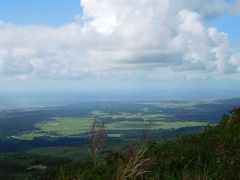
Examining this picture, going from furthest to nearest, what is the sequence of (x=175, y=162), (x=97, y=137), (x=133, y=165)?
(x=175, y=162) < (x=97, y=137) < (x=133, y=165)

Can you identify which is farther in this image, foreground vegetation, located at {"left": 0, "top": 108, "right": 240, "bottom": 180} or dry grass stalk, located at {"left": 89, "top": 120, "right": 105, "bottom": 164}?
foreground vegetation, located at {"left": 0, "top": 108, "right": 240, "bottom": 180}

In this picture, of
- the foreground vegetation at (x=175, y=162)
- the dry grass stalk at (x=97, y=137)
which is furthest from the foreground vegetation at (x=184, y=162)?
the dry grass stalk at (x=97, y=137)

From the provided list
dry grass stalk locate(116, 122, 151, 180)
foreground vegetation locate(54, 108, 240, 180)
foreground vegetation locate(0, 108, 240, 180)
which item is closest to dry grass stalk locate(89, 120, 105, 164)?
foreground vegetation locate(0, 108, 240, 180)

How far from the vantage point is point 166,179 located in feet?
26.9

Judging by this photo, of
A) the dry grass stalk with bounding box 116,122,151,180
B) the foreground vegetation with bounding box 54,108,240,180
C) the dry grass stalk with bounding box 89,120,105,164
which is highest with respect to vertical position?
the dry grass stalk with bounding box 89,120,105,164

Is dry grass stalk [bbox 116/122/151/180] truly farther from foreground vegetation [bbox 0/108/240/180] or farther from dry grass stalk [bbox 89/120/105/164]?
dry grass stalk [bbox 89/120/105/164]

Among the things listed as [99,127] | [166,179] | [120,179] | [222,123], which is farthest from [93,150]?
[222,123]

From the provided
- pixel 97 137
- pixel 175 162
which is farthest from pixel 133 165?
pixel 175 162

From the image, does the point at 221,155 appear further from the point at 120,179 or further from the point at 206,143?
the point at 120,179

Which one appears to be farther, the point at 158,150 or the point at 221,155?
the point at 158,150

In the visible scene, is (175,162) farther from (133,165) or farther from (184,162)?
(133,165)

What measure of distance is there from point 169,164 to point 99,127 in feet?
17.4

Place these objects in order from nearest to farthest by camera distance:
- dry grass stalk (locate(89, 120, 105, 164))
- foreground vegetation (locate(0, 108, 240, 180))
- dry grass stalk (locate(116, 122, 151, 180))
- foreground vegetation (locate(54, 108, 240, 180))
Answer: dry grass stalk (locate(116, 122, 151, 180)), dry grass stalk (locate(89, 120, 105, 164)), foreground vegetation (locate(0, 108, 240, 180)), foreground vegetation (locate(54, 108, 240, 180))

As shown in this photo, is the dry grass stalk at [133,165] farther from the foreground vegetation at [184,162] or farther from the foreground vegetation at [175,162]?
the foreground vegetation at [184,162]
